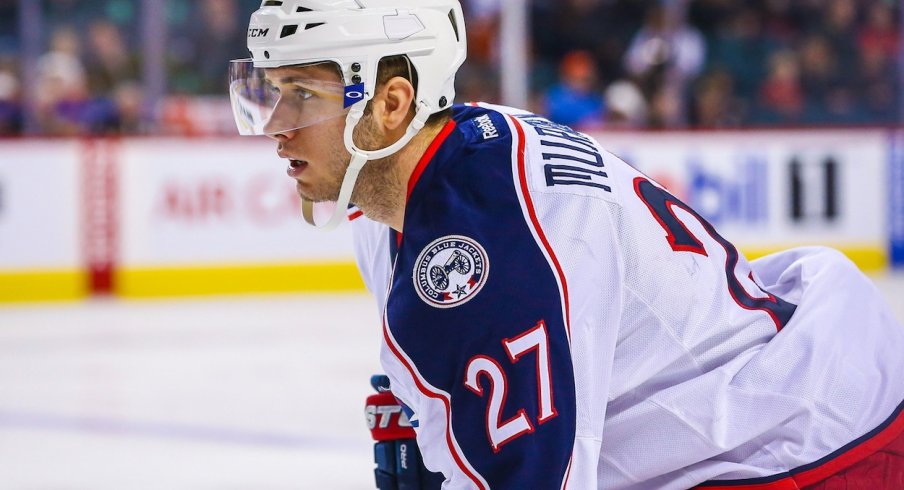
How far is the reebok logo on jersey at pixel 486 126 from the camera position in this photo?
182cm

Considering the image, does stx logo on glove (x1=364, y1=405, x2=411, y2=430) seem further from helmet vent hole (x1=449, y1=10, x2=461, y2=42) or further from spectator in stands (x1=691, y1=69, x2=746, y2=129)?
spectator in stands (x1=691, y1=69, x2=746, y2=129)

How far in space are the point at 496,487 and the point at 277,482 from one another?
6.27 feet

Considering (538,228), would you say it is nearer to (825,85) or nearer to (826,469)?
(826,469)

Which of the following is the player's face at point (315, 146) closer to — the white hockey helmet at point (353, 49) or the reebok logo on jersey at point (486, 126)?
the white hockey helmet at point (353, 49)

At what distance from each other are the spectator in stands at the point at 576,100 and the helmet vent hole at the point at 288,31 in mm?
7194

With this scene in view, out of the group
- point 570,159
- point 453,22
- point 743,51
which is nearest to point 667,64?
point 743,51

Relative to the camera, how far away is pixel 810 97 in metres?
9.38

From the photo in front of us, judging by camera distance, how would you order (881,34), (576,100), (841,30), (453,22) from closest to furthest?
1. (453,22)
2. (576,100)
3. (881,34)
4. (841,30)

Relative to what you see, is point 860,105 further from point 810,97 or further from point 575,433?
point 575,433

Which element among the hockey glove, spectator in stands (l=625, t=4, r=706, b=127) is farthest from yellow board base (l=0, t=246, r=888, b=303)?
the hockey glove

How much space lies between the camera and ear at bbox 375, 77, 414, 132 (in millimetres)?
1812

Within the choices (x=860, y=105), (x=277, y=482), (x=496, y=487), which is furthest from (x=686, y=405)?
(x=860, y=105)

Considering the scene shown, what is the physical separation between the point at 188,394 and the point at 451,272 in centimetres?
344

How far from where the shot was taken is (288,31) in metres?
1.81
